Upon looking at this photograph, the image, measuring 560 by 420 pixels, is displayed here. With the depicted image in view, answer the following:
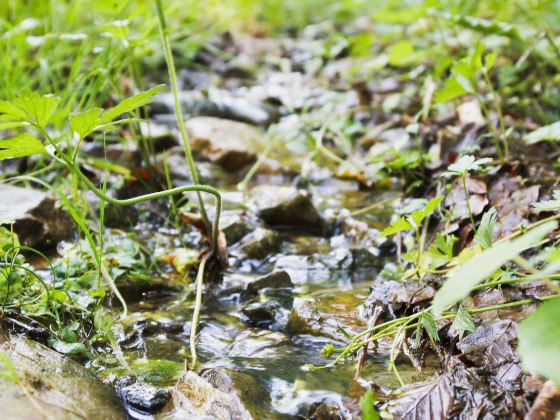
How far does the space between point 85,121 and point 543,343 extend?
92cm

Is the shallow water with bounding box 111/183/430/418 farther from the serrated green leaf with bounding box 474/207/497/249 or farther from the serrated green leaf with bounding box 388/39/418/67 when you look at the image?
the serrated green leaf with bounding box 388/39/418/67

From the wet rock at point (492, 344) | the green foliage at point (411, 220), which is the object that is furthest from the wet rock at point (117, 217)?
the wet rock at point (492, 344)

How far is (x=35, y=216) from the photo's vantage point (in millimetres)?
1767

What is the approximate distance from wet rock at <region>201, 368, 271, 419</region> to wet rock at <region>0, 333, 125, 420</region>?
0.66ft

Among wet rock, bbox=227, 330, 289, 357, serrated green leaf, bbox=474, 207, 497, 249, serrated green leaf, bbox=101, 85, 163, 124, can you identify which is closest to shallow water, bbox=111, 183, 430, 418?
wet rock, bbox=227, 330, 289, 357

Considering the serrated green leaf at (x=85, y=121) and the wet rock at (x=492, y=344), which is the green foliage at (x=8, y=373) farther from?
the wet rock at (x=492, y=344)

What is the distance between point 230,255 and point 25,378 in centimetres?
95

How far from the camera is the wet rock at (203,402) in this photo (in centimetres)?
105

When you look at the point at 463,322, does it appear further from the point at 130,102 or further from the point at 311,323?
the point at 130,102

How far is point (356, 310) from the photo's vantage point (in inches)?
58.0

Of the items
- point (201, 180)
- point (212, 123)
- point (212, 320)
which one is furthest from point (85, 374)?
point (212, 123)

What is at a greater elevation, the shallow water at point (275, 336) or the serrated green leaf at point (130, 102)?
the serrated green leaf at point (130, 102)

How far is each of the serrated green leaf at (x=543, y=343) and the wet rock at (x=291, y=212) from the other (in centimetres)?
143

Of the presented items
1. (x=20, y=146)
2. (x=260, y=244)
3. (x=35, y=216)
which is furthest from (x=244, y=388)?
(x=35, y=216)
